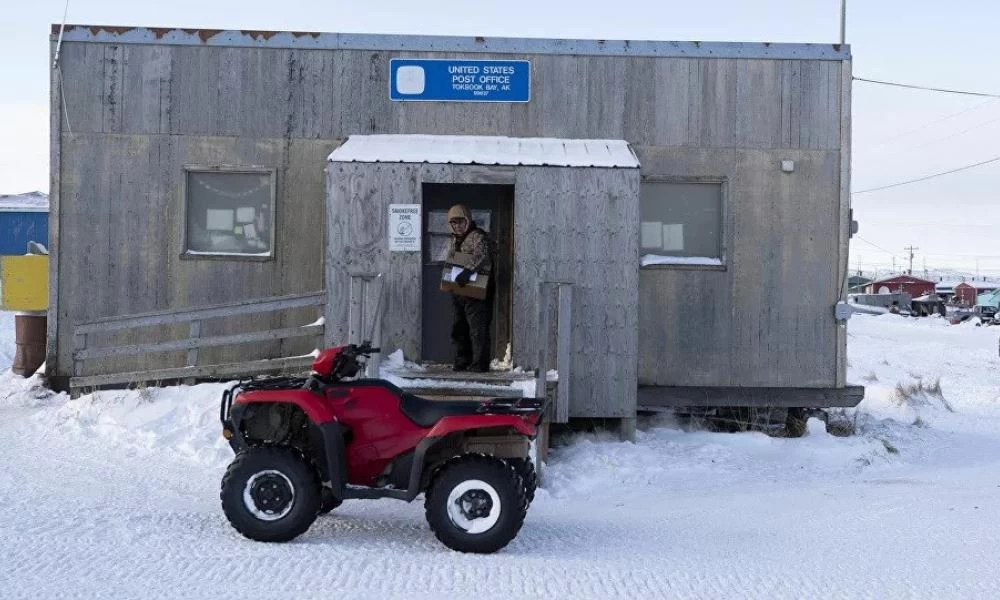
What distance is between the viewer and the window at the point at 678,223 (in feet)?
39.2

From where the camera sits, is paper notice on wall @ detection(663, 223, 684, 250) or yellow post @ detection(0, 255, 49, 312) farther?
yellow post @ detection(0, 255, 49, 312)

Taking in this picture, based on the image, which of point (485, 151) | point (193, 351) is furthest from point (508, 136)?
point (193, 351)

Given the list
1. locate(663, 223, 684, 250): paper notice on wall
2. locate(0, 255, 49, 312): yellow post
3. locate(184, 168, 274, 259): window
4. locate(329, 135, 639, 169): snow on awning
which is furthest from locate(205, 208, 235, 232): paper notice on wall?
locate(663, 223, 684, 250): paper notice on wall

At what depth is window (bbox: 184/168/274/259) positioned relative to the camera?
39.4ft

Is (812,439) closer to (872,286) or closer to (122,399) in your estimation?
(122,399)

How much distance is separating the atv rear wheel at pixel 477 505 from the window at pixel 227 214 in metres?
6.11

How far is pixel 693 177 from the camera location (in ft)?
39.0

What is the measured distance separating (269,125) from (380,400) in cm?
591

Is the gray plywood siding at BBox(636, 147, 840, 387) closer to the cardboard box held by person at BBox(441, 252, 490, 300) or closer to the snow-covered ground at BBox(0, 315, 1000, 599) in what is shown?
the snow-covered ground at BBox(0, 315, 1000, 599)

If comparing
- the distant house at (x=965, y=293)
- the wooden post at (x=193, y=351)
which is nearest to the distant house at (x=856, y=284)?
the distant house at (x=965, y=293)

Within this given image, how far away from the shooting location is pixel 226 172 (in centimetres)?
1194

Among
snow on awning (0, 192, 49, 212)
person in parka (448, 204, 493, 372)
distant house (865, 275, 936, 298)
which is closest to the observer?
person in parka (448, 204, 493, 372)

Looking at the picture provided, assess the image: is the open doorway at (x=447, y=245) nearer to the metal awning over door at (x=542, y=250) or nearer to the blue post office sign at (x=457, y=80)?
the blue post office sign at (x=457, y=80)

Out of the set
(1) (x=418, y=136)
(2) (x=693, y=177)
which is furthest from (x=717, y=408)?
(1) (x=418, y=136)
